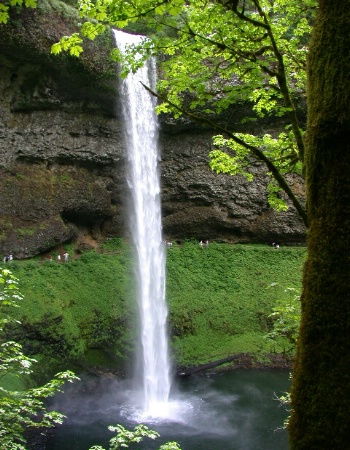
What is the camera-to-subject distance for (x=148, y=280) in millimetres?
20031

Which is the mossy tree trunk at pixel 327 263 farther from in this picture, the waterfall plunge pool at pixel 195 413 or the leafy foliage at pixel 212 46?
the waterfall plunge pool at pixel 195 413

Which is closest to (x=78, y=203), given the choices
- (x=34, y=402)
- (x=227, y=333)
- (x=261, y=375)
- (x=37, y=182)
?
(x=37, y=182)

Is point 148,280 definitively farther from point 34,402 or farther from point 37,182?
point 34,402

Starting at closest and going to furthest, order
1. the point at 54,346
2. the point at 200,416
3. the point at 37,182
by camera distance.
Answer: the point at 200,416
the point at 54,346
the point at 37,182

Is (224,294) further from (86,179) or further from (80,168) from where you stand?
(80,168)

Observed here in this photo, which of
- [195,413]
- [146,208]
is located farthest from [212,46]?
[146,208]

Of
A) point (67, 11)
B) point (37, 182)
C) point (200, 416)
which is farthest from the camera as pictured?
point (37, 182)

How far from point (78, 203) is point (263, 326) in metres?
11.0

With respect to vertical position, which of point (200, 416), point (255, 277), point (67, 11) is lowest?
point (200, 416)

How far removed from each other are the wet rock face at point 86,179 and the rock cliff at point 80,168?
1.9 inches

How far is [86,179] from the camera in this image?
74.1 feet

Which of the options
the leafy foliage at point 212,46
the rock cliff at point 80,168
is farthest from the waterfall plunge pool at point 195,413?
the leafy foliage at point 212,46

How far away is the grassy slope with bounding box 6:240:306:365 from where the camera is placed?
58.1ft

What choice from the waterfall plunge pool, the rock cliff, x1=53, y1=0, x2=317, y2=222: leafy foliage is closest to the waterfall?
the rock cliff
